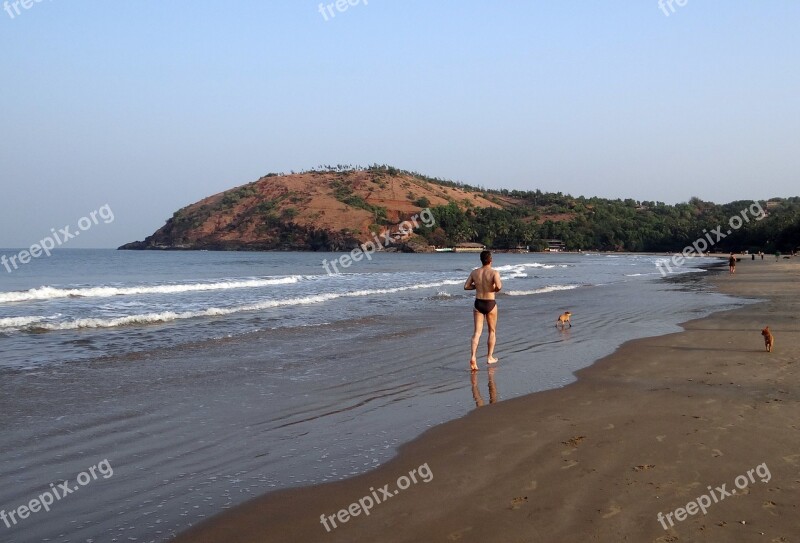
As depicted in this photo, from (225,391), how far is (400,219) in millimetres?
137739

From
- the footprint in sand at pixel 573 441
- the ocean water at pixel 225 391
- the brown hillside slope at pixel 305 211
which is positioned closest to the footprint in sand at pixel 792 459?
the footprint in sand at pixel 573 441

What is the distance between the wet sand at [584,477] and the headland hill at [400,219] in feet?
367

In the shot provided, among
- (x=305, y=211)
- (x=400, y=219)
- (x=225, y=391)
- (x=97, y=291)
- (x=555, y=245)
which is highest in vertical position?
(x=305, y=211)

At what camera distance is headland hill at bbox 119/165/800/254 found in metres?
134

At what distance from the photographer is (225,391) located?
8.20m

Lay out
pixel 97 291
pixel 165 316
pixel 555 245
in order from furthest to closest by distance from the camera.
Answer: pixel 555 245
pixel 97 291
pixel 165 316

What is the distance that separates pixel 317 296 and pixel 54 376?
1527 cm

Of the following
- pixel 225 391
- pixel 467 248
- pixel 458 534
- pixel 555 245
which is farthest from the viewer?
pixel 555 245

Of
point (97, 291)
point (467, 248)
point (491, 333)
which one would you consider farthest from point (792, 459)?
point (467, 248)

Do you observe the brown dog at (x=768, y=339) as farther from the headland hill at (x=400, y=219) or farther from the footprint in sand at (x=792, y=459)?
the headland hill at (x=400, y=219)

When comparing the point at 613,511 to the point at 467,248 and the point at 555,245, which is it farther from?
the point at 555,245

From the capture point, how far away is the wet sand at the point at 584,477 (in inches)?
151

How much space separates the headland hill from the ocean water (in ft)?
351

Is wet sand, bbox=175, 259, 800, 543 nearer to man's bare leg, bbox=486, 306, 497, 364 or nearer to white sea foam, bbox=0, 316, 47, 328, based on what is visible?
man's bare leg, bbox=486, 306, 497, 364
